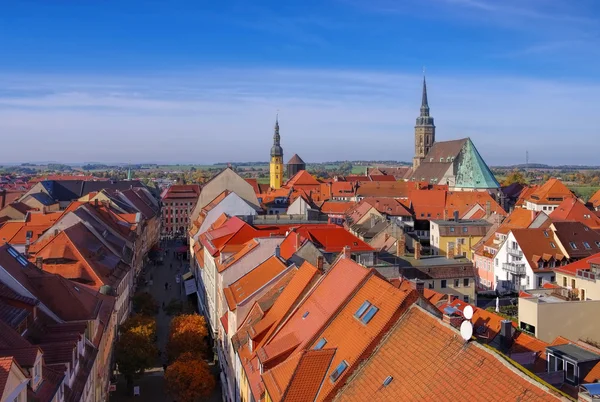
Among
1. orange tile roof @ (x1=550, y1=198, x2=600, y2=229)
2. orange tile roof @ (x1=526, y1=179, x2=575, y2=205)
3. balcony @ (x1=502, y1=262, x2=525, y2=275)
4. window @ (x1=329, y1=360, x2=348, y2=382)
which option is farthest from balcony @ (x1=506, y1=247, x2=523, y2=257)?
orange tile roof @ (x1=526, y1=179, x2=575, y2=205)

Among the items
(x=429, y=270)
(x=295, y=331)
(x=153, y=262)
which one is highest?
(x=295, y=331)

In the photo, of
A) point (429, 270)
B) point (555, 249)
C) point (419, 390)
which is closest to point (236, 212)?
point (429, 270)

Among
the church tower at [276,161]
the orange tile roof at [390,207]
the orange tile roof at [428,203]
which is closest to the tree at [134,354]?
the orange tile roof at [390,207]

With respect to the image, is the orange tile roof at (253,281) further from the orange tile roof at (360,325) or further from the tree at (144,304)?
the tree at (144,304)

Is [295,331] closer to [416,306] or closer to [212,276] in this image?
[416,306]

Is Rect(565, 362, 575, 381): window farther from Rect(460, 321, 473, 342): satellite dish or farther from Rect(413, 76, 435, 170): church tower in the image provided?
Rect(413, 76, 435, 170): church tower
